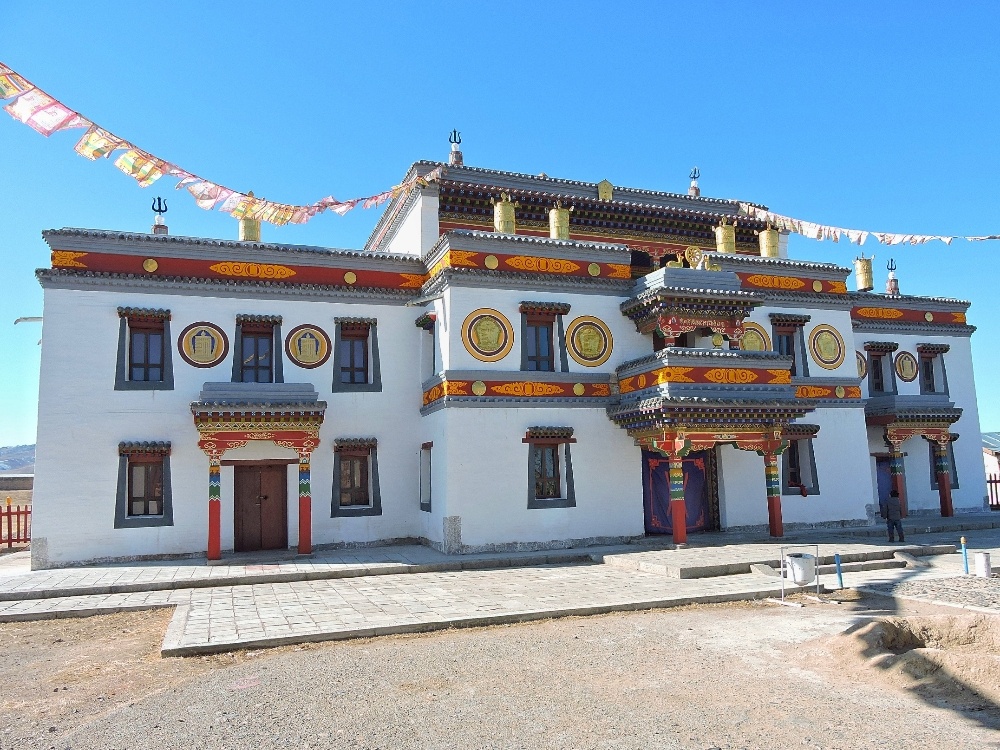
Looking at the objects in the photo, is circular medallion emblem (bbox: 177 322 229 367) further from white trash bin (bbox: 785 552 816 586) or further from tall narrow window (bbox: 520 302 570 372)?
white trash bin (bbox: 785 552 816 586)

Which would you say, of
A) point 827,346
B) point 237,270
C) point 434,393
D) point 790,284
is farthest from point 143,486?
point 827,346

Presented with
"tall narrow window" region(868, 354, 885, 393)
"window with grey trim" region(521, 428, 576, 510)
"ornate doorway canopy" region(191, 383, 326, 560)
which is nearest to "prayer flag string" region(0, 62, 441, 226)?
"ornate doorway canopy" region(191, 383, 326, 560)

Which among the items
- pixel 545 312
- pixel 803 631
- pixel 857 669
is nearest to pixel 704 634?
pixel 803 631

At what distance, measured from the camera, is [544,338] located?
731 inches

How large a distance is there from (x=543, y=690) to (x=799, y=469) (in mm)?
15763

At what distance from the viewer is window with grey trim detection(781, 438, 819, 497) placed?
20.3 m

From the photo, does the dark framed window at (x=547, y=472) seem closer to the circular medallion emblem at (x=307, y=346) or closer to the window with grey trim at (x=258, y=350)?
the circular medallion emblem at (x=307, y=346)

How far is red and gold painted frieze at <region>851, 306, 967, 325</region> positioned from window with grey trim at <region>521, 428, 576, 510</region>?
488 inches

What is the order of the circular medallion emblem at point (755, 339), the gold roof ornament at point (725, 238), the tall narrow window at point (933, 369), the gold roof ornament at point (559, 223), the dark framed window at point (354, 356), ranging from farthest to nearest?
the tall narrow window at point (933, 369), the gold roof ornament at point (725, 238), the circular medallion emblem at point (755, 339), the gold roof ornament at point (559, 223), the dark framed window at point (354, 356)

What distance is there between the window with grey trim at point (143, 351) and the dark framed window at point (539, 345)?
873cm

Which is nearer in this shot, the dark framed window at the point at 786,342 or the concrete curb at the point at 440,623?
the concrete curb at the point at 440,623

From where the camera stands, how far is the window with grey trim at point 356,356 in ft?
60.8

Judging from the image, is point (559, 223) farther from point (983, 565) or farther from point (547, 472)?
point (983, 565)

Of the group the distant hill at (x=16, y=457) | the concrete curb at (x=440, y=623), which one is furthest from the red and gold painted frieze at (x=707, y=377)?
the distant hill at (x=16, y=457)
